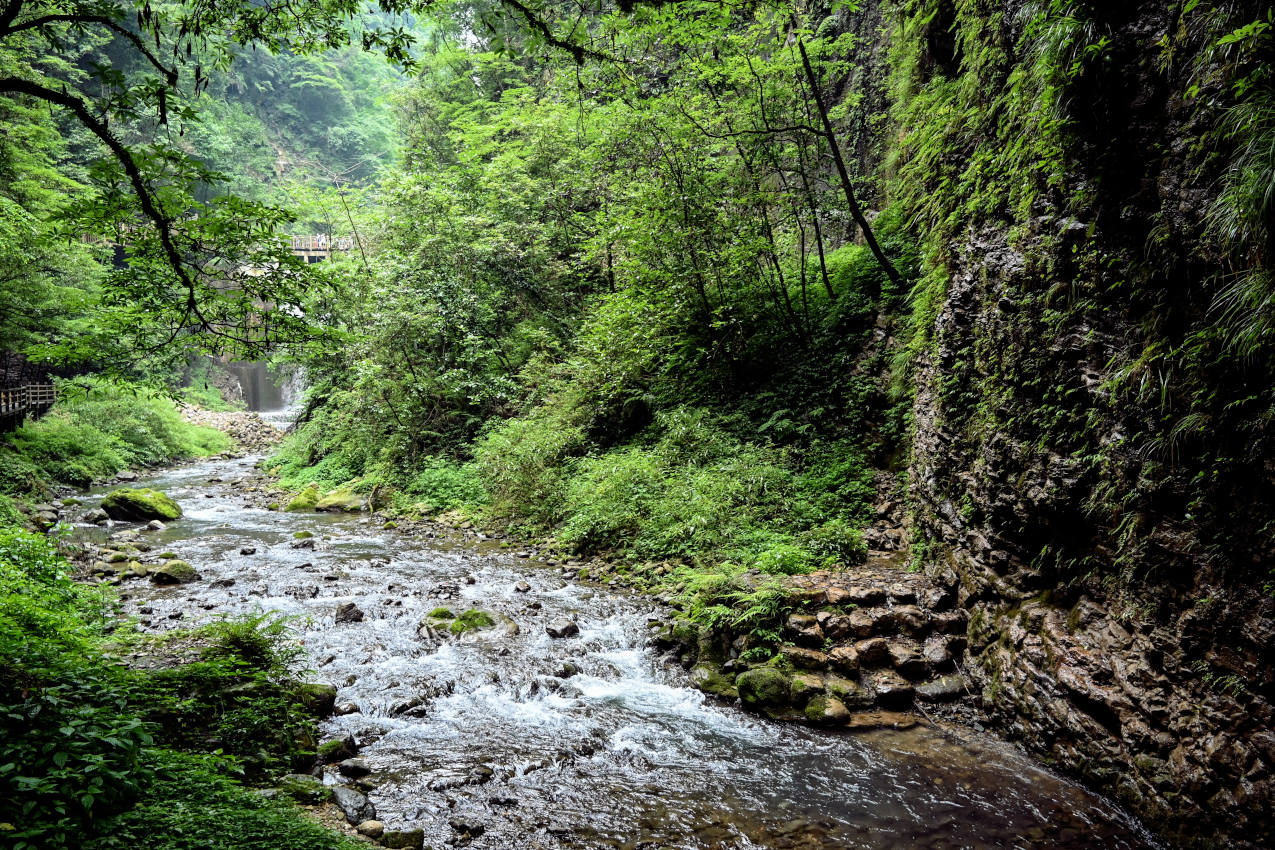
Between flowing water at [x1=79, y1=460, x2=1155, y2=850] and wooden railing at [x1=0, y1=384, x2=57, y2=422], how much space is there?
13.4 metres

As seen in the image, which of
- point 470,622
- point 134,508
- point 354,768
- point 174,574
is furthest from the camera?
point 134,508

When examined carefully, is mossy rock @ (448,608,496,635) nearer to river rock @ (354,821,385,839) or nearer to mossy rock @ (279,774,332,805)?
mossy rock @ (279,774,332,805)

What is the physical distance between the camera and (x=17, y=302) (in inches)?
627

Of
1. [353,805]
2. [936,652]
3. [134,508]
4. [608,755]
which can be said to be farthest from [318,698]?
[134,508]

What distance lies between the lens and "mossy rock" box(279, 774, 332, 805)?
4.22 metres

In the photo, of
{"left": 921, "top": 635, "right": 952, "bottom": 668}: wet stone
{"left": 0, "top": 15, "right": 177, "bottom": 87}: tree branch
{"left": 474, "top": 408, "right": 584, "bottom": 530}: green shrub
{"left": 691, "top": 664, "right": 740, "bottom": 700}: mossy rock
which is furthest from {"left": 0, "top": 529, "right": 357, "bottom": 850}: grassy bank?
{"left": 474, "top": 408, "right": 584, "bottom": 530}: green shrub

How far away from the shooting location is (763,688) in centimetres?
623

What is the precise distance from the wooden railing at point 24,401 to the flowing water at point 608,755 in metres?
13.4

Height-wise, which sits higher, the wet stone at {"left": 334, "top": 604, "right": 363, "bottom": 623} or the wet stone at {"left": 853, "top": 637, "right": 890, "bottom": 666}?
the wet stone at {"left": 853, "top": 637, "right": 890, "bottom": 666}

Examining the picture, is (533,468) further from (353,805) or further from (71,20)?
(71,20)

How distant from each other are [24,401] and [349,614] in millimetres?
18364

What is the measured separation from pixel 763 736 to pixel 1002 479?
11.8ft

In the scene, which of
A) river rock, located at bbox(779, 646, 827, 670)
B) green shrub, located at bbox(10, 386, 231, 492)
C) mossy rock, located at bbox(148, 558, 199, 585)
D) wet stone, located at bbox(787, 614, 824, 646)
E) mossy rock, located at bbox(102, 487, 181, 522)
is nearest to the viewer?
river rock, located at bbox(779, 646, 827, 670)

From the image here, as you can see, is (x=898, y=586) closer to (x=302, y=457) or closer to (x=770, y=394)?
(x=770, y=394)
